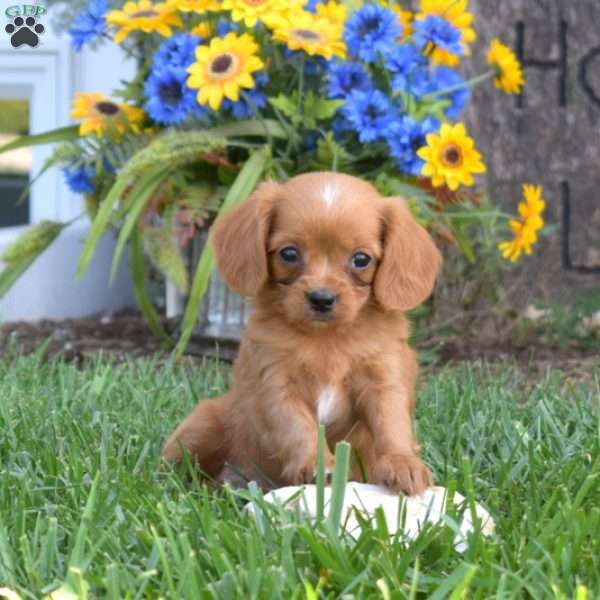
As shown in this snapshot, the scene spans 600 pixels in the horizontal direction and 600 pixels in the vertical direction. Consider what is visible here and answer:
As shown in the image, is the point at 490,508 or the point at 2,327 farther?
the point at 2,327

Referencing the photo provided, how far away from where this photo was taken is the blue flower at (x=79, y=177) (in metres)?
5.08

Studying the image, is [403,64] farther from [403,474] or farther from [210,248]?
[403,474]

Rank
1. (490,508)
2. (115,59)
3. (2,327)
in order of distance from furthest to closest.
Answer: (115,59) → (2,327) → (490,508)

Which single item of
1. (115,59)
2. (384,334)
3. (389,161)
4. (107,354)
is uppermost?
(115,59)

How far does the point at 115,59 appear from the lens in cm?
630

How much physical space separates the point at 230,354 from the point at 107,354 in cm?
51

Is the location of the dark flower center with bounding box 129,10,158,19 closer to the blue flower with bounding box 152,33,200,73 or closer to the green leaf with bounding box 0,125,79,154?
the blue flower with bounding box 152,33,200,73

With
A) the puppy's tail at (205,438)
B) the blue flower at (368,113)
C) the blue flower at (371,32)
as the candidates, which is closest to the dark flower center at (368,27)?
the blue flower at (371,32)

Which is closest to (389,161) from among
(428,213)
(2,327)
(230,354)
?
(428,213)

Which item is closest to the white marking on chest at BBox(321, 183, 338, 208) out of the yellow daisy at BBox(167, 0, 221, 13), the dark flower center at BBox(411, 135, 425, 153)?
the dark flower center at BBox(411, 135, 425, 153)

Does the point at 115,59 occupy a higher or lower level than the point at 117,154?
higher

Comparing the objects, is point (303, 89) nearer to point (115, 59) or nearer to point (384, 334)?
point (115, 59)

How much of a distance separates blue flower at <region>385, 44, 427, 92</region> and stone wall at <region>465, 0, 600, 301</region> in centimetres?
97

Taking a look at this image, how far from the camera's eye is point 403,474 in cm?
270
